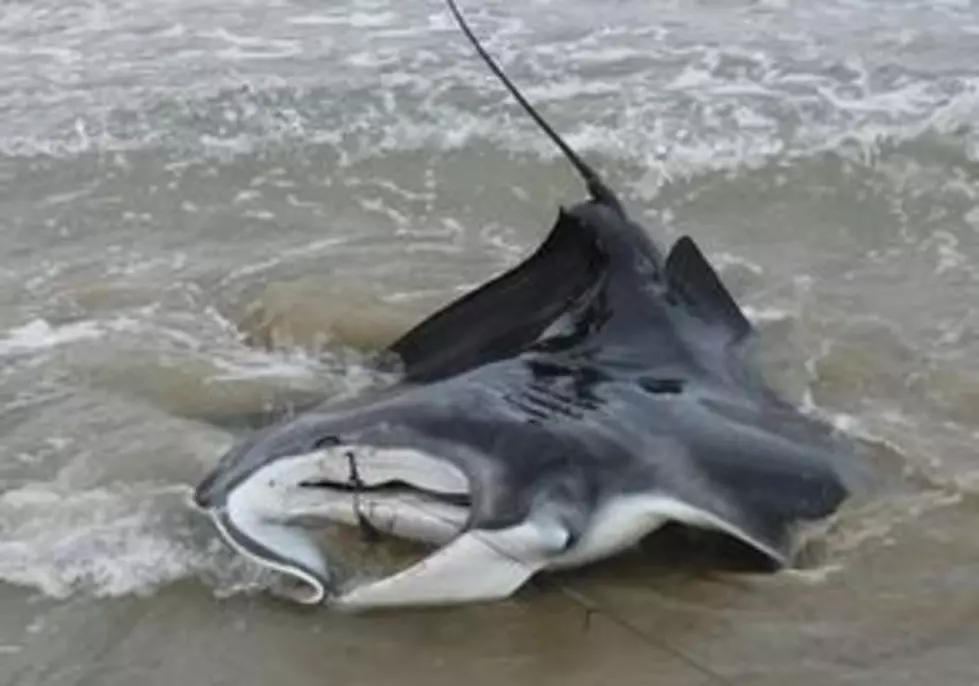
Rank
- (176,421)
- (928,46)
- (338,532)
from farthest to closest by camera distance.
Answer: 1. (928,46)
2. (176,421)
3. (338,532)

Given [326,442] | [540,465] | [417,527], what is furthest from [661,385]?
[326,442]

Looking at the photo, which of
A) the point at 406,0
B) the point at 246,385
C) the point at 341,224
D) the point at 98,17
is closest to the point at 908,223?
A: the point at 341,224

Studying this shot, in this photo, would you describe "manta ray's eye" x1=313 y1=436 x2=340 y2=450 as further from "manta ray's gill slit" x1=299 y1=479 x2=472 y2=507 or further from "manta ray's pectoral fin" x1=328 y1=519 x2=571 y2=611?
"manta ray's pectoral fin" x1=328 y1=519 x2=571 y2=611

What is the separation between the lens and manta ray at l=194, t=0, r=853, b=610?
385cm

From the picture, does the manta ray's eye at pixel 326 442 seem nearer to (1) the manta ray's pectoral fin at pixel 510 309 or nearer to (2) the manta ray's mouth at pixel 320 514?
(2) the manta ray's mouth at pixel 320 514

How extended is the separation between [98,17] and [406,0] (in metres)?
1.65

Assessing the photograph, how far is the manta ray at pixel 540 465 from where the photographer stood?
3.85 m

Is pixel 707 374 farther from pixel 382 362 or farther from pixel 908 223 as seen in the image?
pixel 908 223

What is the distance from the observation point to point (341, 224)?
6.71 meters

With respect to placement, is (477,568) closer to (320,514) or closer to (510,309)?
(320,514)

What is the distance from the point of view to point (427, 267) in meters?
6.22

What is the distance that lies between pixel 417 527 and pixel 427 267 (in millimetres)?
2269

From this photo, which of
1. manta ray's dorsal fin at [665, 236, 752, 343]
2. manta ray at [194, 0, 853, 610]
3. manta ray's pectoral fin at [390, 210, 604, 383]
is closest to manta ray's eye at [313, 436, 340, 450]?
manta ray at [194, 0, 853, 610]

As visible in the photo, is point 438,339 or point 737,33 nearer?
point 438,339
